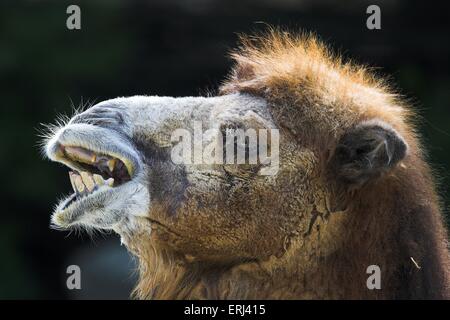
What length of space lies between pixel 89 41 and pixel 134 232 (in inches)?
211

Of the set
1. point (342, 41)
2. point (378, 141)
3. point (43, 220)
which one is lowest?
point (43, 220)

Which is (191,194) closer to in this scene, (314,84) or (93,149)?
(93,149)

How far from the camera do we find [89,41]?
8.62m

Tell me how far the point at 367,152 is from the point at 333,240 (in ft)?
1.06

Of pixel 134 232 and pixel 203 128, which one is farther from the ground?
pixel 203 128

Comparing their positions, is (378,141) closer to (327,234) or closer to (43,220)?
(327,234)

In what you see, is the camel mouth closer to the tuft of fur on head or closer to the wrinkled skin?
the wrinkled skin

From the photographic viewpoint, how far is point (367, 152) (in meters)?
3.48

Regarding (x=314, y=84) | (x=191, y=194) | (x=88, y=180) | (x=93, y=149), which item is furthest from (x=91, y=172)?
(x=314, y=84)

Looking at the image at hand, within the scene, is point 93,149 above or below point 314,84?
below

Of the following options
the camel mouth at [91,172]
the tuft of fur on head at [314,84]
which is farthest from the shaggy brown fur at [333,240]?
the camel mouth at [91,172]

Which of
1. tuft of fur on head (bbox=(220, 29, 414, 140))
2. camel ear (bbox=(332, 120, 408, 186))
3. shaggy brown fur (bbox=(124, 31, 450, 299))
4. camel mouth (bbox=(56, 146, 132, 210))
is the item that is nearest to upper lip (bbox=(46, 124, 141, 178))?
camel mouth (bbox=(56, 146, 132, 210))

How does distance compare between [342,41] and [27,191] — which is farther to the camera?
[27,191]

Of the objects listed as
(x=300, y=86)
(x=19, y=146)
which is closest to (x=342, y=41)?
(x=19, y=146)
